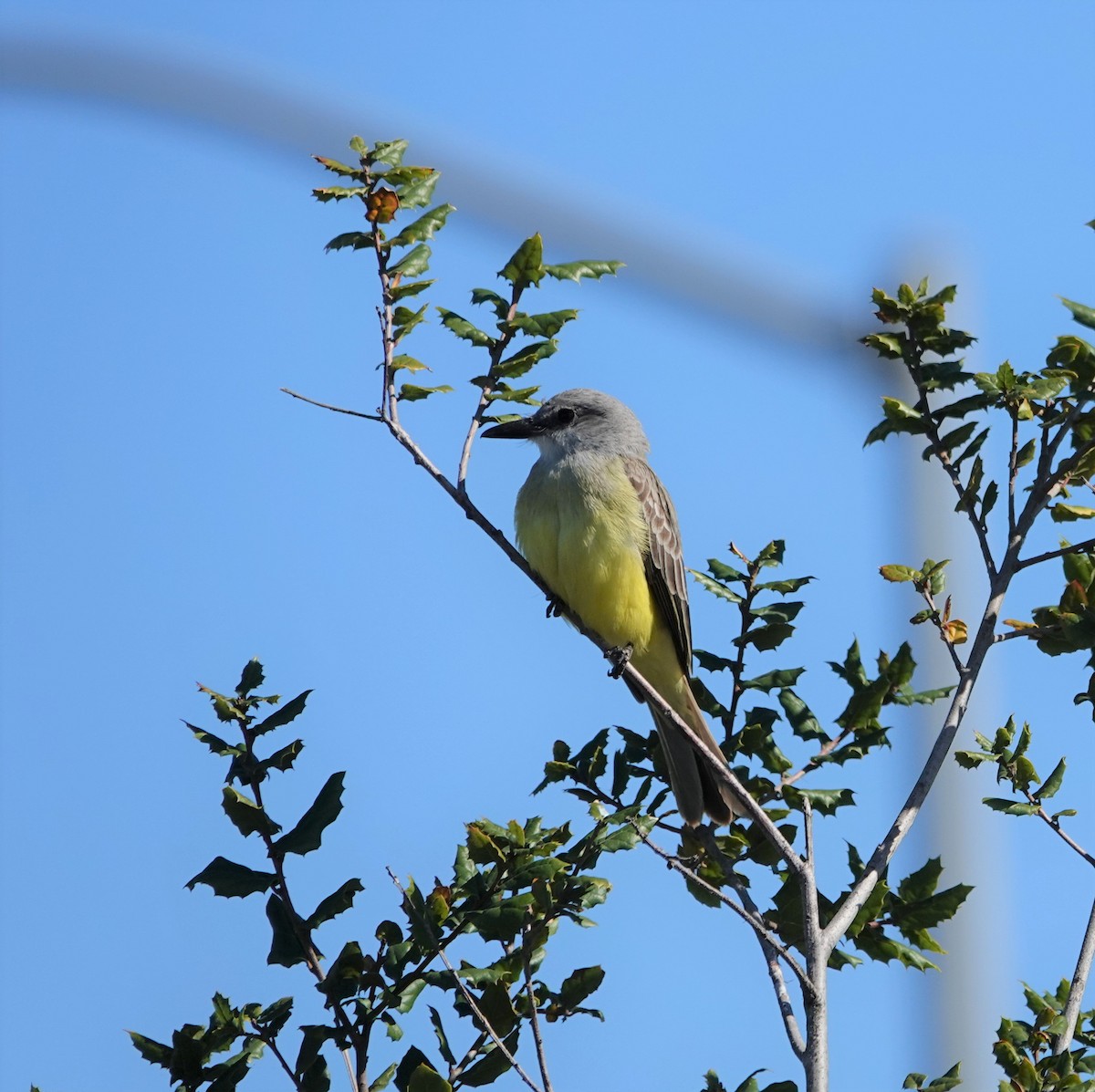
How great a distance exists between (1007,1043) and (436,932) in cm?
159

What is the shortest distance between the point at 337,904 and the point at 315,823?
0.80ft

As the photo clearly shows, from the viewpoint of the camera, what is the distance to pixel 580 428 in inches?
315

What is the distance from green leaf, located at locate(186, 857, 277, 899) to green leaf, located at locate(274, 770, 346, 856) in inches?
4.1

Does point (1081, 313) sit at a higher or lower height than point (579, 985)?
higher

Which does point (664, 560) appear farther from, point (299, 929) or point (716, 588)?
point (299, 929)

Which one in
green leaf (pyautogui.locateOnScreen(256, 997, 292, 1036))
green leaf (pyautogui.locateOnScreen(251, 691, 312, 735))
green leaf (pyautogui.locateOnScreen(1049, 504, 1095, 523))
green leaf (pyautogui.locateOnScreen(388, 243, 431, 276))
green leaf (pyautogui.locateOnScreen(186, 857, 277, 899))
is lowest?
green leaf (pyautogui.locateOnScreen(256, 997, 292, 1036))

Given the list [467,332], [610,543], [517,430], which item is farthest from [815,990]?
[517,430]

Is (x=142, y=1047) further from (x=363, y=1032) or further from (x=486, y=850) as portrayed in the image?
(x=486, y=850)

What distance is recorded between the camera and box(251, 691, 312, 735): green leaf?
14.8 ft

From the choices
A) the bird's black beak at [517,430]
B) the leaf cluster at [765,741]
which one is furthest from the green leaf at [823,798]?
the bird's black beak at [517,430]

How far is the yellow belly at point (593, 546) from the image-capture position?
23.4 feet

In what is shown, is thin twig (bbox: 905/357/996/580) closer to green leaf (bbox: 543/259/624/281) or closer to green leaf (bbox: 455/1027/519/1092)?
green leaf (bbox: 543/259/624/281)

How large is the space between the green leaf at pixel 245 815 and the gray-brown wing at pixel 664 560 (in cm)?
331

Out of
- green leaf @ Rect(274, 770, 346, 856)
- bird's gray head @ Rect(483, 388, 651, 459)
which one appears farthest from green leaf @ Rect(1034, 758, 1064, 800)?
bird's gray head @ Rect(483, 388, 651, 459)
